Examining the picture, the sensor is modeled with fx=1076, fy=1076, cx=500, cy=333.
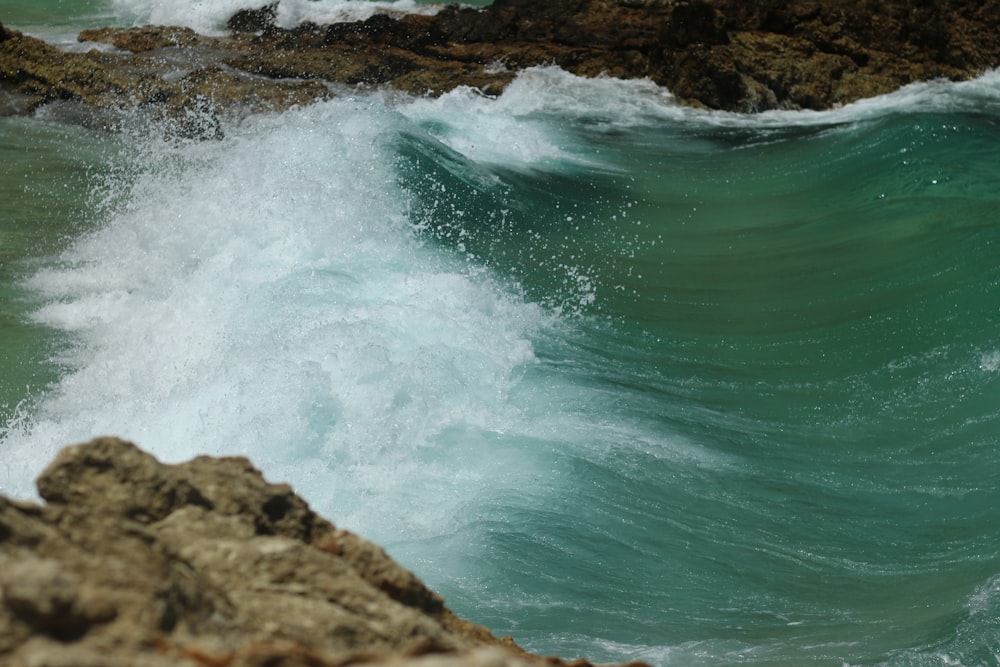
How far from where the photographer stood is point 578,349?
758 cm

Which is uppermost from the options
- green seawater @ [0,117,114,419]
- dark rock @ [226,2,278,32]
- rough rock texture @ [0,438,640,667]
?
dark rock @ [226,2,278,32]

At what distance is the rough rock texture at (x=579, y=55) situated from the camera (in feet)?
42.9

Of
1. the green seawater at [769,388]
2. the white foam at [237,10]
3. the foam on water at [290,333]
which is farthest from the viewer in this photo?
the white foam at [237,10]

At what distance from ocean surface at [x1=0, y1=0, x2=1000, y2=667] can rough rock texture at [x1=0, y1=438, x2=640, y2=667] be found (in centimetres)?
219

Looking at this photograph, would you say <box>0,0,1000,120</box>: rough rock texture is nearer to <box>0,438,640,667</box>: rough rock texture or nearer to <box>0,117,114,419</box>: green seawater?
<box>0,117,114,419</box>: green seawater

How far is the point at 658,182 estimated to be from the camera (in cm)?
1094

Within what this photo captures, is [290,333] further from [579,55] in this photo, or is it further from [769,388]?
[579,55]

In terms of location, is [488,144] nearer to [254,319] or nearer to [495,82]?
[495,82]

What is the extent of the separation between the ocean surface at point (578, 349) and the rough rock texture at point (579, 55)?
96 centimetres

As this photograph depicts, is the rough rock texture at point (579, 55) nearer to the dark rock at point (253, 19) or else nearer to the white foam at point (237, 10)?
the white foam at point (237, 10)

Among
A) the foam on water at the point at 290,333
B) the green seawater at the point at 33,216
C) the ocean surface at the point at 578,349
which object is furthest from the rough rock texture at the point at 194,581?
the green seawater at the point at 33,216

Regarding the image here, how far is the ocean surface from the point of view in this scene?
17.2 feet

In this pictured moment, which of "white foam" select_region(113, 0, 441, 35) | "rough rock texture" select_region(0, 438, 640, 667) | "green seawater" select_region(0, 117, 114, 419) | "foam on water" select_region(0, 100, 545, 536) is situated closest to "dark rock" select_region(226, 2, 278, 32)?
"white foam" select_region(113, 0, 441, 35)

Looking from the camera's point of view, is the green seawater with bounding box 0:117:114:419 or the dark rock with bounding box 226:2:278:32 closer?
the green seawater with bounding box 0:117:114:419
